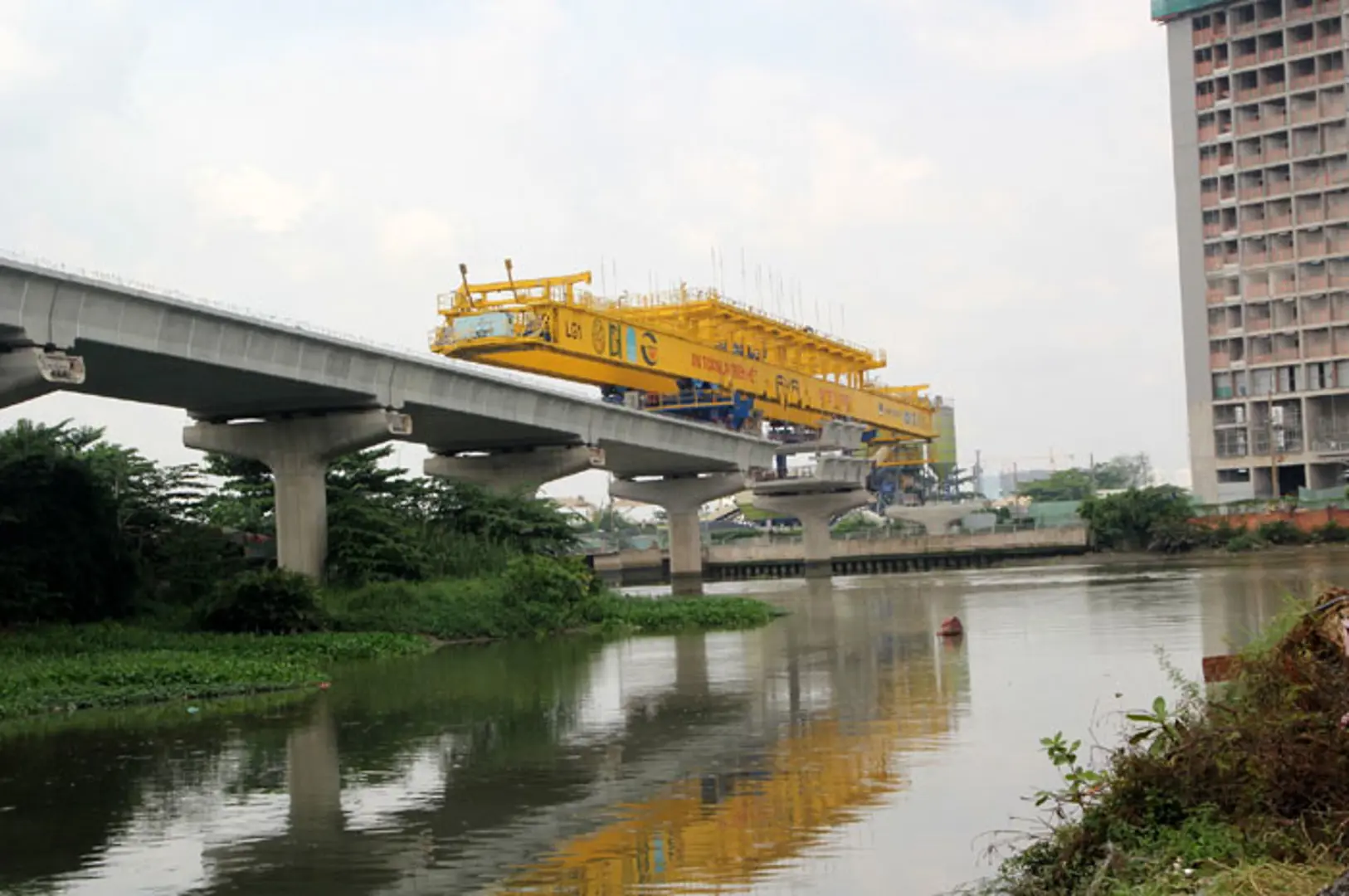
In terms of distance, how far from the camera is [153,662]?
91.9ft

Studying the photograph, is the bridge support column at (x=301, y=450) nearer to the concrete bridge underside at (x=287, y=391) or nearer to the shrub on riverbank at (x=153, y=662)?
the concrete bridge underside at (x=287, y=391)

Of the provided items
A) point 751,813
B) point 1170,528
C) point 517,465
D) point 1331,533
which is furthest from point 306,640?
point 1331,533

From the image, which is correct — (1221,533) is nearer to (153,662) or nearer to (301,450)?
(301,450)

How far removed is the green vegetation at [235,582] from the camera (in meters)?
28.7

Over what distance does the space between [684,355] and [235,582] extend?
35.3m

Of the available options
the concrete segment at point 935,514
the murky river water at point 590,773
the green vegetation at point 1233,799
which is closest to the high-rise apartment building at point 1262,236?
the concrete segment at point 935,514

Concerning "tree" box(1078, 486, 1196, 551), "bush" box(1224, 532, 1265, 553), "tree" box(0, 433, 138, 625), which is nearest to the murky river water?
"tree" box(0, 433, 138, 625)

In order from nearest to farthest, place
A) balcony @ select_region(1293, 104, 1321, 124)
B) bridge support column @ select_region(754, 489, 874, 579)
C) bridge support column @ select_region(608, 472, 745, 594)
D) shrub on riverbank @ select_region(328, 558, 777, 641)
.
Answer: shrub on riverbank @ select_region(328, 558, 777, 641) → bridge support column @ select_region(608, 472, 745, 594) → bridge support column @ select_region(754, 489, 874, 579) → balcony @ select_region(1293, 104, 1321, 124)

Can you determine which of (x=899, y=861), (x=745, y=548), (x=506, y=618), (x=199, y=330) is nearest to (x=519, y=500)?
(x=506, y=618)

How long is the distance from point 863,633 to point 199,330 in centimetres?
1558

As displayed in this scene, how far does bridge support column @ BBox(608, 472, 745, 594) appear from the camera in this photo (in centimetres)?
7819

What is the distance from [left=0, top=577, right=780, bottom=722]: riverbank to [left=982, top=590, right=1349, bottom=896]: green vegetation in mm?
17842

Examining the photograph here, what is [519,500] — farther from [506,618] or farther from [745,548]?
[745,548]

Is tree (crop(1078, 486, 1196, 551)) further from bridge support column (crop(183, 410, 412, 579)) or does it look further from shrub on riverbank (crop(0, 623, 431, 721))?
A: shrub on riverbank (crop(0, 623, 431, 721))
